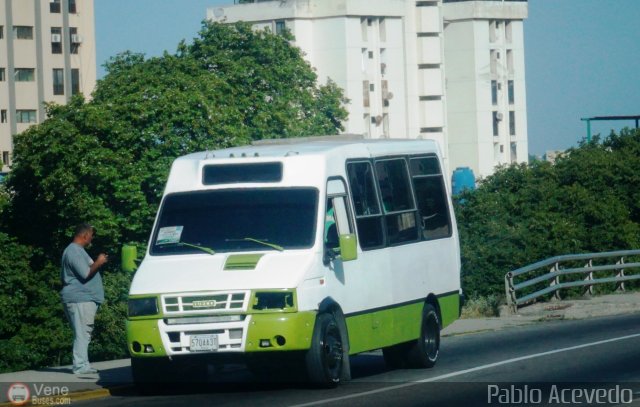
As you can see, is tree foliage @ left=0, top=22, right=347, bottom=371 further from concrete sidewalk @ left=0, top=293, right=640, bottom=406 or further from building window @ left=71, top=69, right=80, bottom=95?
building window @ left=71, top=69, right=80, bottom=95

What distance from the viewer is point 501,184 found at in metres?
49.5

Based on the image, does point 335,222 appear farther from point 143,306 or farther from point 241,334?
point 143,306

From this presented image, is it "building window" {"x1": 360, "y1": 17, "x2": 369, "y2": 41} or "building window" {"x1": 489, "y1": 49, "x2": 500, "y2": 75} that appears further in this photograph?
"building window" {"x1": 489, "y1": 49, "x2": 500, "y2": 75}

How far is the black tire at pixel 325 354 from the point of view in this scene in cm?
1382

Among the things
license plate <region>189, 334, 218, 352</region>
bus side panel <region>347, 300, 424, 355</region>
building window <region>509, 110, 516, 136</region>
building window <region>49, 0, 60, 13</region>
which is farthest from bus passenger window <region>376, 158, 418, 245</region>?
building window <region>509, 110, 516, 136</region>

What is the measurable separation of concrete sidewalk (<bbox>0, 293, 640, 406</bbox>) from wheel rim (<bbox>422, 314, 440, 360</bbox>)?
12.5 ft

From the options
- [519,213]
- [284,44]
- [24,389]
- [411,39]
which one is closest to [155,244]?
[24,389]

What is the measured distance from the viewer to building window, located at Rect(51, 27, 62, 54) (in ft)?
330

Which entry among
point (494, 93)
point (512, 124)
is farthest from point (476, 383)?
point (512, 124)

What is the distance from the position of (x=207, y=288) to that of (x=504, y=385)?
11.3ft

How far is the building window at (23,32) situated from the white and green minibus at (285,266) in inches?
3334

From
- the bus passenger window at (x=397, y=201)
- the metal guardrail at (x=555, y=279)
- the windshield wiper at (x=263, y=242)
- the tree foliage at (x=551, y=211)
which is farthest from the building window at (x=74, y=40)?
the windshield wiper at (x=263, y=242)

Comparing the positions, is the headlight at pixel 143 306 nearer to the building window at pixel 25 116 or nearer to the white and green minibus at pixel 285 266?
the white and green minibus at pixel 285 266

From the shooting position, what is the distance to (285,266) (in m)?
13.9
